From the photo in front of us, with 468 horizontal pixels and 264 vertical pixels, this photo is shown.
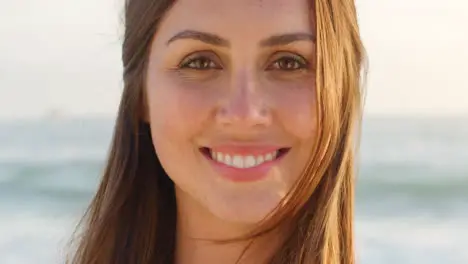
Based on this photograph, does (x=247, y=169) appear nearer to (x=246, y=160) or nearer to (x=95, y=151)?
(x=246, y=160)

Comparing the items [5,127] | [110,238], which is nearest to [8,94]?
[5,127]

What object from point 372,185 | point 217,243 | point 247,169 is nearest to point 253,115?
point 247,169

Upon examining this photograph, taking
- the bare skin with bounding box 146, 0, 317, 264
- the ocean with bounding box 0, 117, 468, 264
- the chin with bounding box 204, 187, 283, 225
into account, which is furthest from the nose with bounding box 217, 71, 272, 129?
the ocean with bounding box 0, 117, 468, 264

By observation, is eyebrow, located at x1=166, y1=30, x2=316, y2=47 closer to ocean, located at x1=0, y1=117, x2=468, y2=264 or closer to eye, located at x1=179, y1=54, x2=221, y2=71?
eye, located at x1=179, y1=54, x2=221, y2=71

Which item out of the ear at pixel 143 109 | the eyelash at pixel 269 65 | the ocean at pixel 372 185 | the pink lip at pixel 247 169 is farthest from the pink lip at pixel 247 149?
the ocean at pixel 372 185

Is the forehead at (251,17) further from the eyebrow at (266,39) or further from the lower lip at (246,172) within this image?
the lower lip at (246,172)

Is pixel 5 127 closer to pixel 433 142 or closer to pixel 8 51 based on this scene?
pixel 8 51

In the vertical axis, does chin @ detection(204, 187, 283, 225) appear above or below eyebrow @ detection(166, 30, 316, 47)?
below
